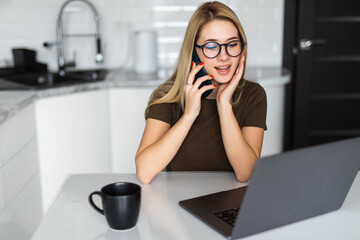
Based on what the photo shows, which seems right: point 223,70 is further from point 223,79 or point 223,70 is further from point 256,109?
point 256,109

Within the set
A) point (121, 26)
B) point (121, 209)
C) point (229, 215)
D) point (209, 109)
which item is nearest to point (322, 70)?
point (121, 26)

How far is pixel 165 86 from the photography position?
157 centimetres

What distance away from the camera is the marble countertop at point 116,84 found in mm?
2032

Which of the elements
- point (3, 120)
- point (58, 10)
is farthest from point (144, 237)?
point (58, 10)

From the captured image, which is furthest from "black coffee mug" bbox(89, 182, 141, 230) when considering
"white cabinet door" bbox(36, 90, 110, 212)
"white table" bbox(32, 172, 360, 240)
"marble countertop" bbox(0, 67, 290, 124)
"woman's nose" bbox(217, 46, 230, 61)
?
"white cabinet door" bbox(36, 90, 110, 212)

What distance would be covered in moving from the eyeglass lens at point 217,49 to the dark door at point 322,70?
5.86ft

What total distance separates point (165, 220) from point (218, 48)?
25.2 inches

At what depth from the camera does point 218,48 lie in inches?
55.1

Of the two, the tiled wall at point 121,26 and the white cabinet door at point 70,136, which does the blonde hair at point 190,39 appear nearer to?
the white cabinet door at point 70,136

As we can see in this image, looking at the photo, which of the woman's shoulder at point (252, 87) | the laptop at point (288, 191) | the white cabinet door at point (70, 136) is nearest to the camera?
the laptop at point (288, 191)

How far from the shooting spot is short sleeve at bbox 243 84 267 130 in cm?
148

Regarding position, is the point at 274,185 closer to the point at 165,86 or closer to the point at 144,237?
the point at 144,237

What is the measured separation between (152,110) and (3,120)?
0.73 metres

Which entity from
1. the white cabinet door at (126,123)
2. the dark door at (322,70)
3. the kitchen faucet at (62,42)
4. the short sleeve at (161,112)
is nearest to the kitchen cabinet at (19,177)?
the white cabinet door at (126,123)
